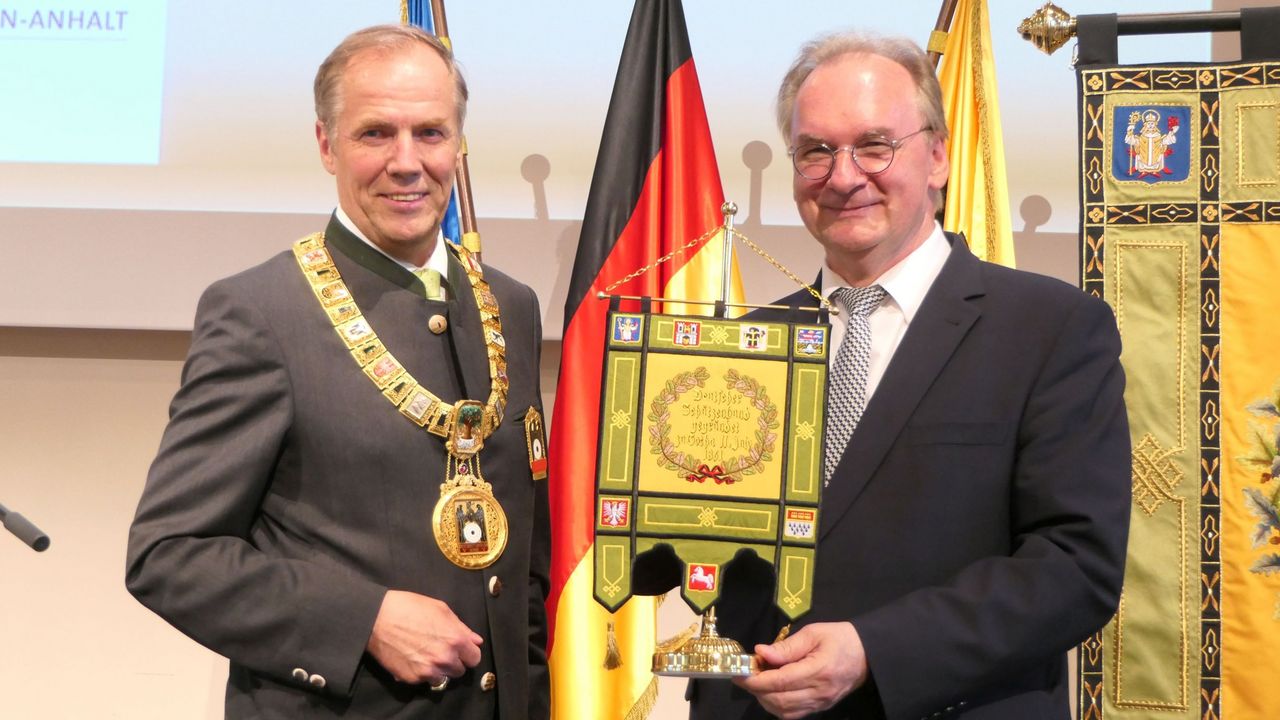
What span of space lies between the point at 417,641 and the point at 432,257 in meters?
0.60

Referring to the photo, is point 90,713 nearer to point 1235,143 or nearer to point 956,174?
point 956,174

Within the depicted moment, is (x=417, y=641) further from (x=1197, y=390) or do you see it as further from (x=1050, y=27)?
(x=1050, y=27)

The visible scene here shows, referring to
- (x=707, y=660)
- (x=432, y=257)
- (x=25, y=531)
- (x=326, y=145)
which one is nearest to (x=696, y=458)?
(x=707, y=660)

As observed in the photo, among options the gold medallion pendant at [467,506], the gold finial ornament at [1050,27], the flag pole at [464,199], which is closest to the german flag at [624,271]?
the flag pole at [464,199]

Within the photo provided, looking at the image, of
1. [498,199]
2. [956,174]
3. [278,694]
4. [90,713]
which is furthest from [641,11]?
[90,713]

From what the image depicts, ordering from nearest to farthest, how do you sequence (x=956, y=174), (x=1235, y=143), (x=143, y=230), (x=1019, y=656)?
1. (x=1019, y=656)
2. (x=1235, y=143)
3. (x=956, y=174)
4. (x=143, y=230)

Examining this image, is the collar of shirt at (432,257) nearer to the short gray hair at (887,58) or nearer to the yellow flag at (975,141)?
the short gray hair at (887,58)

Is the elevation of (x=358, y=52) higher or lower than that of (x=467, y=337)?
higher

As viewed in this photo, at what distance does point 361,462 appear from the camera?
1840mm

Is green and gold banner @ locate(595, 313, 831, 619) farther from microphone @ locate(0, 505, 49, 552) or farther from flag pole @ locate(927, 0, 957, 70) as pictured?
flag pole @ locate(927, 0, 957, 70)

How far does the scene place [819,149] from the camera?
190 centimetres

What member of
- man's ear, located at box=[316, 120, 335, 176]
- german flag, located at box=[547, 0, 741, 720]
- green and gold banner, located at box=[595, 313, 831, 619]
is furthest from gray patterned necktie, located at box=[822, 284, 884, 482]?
german flag, located at box=[547, 0, 741, 720]

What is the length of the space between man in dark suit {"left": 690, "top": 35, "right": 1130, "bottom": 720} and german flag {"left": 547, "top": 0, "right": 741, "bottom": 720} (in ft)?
3.75

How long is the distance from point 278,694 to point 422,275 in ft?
2.08
